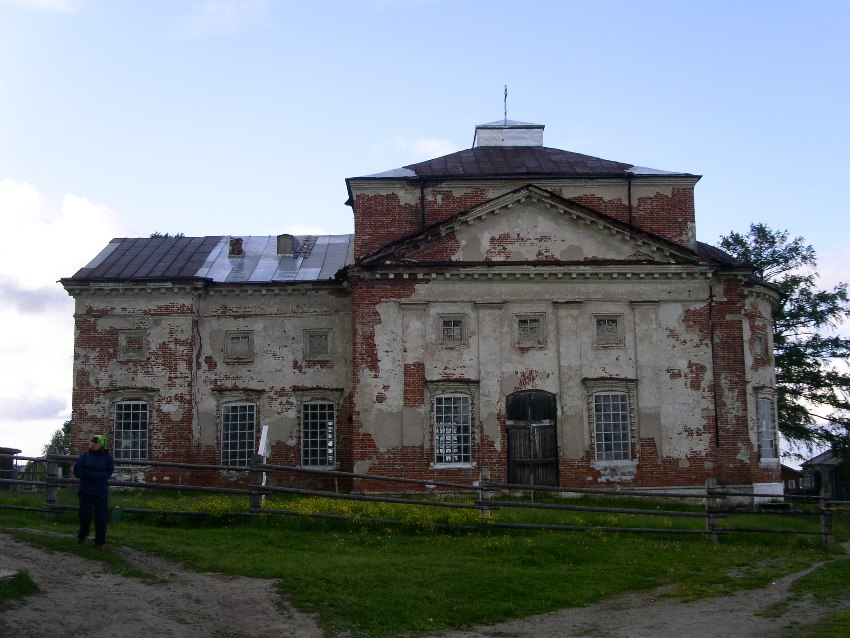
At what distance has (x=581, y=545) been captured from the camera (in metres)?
14.7

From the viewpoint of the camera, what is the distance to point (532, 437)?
23172 millimetres

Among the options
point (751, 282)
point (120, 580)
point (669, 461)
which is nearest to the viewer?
point (120, 580)

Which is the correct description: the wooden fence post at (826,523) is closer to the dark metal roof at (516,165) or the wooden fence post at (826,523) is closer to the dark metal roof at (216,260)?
the dark metal roof at (516,165)

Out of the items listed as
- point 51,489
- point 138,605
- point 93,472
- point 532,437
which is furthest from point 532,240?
point 138,605

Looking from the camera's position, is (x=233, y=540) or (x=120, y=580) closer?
(x=120, y=580)

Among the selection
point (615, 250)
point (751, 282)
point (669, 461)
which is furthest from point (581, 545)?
point (751, 282)

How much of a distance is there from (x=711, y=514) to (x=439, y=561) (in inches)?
229

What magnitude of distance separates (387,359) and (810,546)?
11.0 meters

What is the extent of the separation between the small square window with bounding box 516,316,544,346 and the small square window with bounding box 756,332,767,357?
22.0 feet

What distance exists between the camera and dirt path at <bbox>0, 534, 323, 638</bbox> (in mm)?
8883

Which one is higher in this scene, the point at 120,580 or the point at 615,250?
the point at 615,250

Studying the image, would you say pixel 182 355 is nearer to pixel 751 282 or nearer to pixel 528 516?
pixel 528 516

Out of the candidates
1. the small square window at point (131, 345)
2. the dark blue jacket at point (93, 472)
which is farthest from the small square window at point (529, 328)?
the dark blue jacket at point (93, 472)

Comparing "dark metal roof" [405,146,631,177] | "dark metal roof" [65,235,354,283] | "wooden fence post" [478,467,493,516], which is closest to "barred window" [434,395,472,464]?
"dark metal roof" [65,235,354,283]
